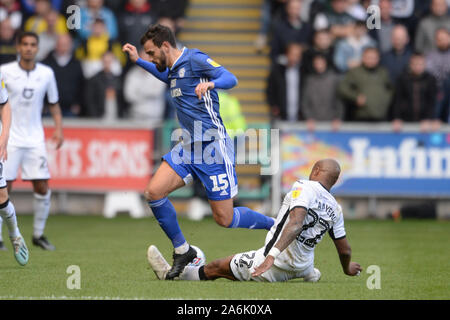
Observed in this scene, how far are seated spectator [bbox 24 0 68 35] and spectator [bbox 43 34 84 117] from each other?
4.01 ft

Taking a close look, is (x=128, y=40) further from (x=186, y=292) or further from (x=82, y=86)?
(x=186, y=292)

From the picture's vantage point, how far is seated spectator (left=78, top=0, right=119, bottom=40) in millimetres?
18781

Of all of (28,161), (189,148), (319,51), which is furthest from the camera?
(319,51)

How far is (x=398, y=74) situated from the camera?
57.5 feet

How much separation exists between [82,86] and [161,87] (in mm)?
1461

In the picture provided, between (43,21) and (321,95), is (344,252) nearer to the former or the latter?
(321,95)

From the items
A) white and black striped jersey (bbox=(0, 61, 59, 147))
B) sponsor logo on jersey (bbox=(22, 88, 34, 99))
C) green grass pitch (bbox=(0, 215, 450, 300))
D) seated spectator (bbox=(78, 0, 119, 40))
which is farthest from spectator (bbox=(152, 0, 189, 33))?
sponsor logo on jersey (bbox=(22, 88, 34, 99))

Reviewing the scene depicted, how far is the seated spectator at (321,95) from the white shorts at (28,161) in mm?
6343

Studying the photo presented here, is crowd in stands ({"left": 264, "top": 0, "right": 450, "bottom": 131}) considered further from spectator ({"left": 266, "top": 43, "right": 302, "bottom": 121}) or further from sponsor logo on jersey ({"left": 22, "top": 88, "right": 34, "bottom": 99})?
sponsor logo on jersey ({"left": 22, "top": 88, "right": 34, "bottom": 99})

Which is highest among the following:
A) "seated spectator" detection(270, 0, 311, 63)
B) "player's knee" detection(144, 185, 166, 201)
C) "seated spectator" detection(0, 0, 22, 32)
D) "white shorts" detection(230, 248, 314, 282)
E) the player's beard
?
"seated spectator" detection(0, 0, 22, 32)

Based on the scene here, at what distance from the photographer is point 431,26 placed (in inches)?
704

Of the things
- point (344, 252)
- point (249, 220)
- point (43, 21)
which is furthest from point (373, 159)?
point (344, 252)

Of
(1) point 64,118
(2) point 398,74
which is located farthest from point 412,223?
(1) point 64,118

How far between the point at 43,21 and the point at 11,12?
2.84 ft
